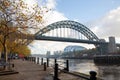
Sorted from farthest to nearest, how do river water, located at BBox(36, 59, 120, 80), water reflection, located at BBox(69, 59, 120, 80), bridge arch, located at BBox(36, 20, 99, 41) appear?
bridge arch, located at BBox(36, 20, 99, 41)
water reflection, located at BBox(69, 59, 120, 80)
river water, located at BBox(36, 59, 120, 80)

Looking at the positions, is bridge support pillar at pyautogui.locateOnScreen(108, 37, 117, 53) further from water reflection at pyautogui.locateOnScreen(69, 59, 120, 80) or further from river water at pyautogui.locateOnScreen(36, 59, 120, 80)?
river water at pyautogui.locateOnScreen(36, 59, 120, 80)

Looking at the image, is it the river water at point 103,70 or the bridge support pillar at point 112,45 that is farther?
the bridge support pillar at point 112,45

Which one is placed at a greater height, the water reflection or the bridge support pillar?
the bridge support pillar

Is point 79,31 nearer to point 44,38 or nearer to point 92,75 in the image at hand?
point 44,38

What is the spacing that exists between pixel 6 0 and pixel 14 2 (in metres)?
0.88

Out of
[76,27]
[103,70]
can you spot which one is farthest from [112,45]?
[103,70]

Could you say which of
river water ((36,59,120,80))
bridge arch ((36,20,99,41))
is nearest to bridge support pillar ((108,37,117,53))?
bridge arch ((36,20,99,41))

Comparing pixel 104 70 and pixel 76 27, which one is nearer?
pixel 104 70

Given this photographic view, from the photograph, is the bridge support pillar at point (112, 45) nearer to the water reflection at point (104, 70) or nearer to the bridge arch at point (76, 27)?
the bridge arch at point (76, 27)

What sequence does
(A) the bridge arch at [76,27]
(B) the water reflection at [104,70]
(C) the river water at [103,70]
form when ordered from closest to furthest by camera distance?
(C) the river water at [103,70] → (B) the water reflection at [104,70] → (A) the bridge arch at [76,27]

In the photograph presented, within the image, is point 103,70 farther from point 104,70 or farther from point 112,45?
point 112,45

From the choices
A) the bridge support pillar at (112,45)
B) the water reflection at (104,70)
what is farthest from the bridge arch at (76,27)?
the water reflection at (104,70)

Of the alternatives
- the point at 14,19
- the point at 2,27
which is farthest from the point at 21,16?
the point at 2,27

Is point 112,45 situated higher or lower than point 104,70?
higher
